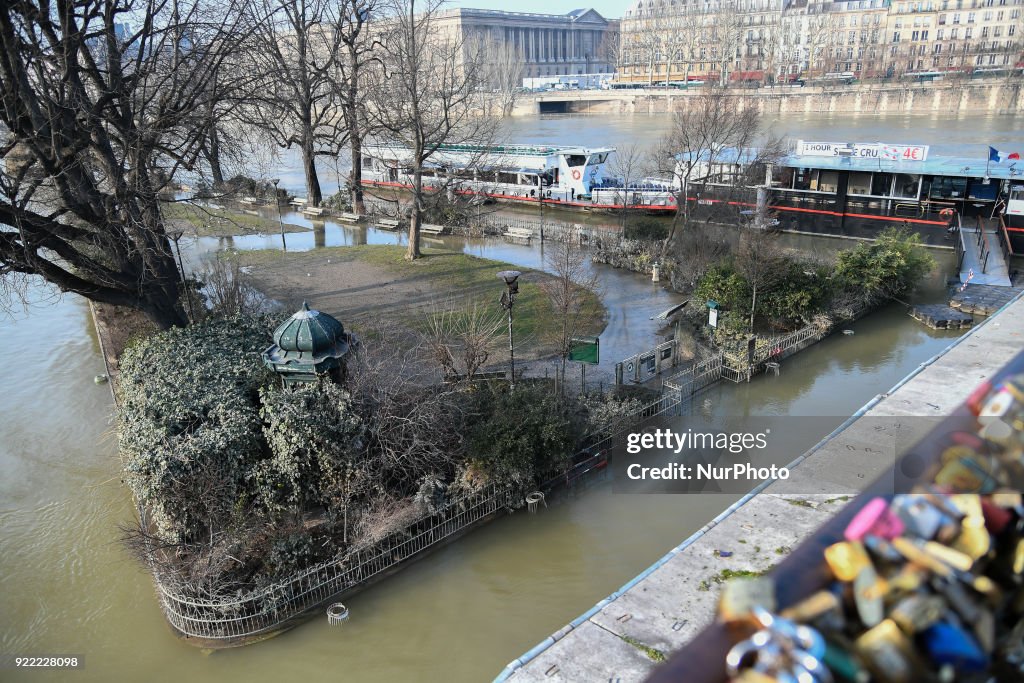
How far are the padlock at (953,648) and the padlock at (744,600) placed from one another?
410 mm

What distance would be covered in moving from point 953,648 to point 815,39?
355 feet

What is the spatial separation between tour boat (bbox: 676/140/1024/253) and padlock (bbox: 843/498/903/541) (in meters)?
25.2

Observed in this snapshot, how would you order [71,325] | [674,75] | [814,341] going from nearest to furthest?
1. [814,341]
2. [71,325]
3. [674,75]

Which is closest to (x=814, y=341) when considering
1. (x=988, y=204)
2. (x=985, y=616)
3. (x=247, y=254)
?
(x=988, y=204)

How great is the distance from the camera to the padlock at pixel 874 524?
1894 mm

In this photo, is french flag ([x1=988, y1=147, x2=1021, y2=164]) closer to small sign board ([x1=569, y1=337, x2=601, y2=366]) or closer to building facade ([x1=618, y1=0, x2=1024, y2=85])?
small sign board ([x1=569, y1=337, x2=601, y2=366])

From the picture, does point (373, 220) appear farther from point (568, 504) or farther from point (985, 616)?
point (985, 616)

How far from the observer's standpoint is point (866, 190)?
27656mm

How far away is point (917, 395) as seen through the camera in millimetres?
13117

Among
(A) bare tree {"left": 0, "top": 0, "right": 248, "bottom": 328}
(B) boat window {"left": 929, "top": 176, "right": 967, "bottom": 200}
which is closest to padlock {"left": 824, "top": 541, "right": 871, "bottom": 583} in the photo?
(A) bare tree {"left": 0, "top": 0, "right": 248, "bottom": 328}

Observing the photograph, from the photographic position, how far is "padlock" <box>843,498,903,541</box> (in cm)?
189

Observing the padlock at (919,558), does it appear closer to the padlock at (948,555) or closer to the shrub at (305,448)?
the padlock at (948,555)

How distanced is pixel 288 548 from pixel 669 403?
314 inches

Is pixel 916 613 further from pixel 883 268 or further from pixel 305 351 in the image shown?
pixel 883 268
